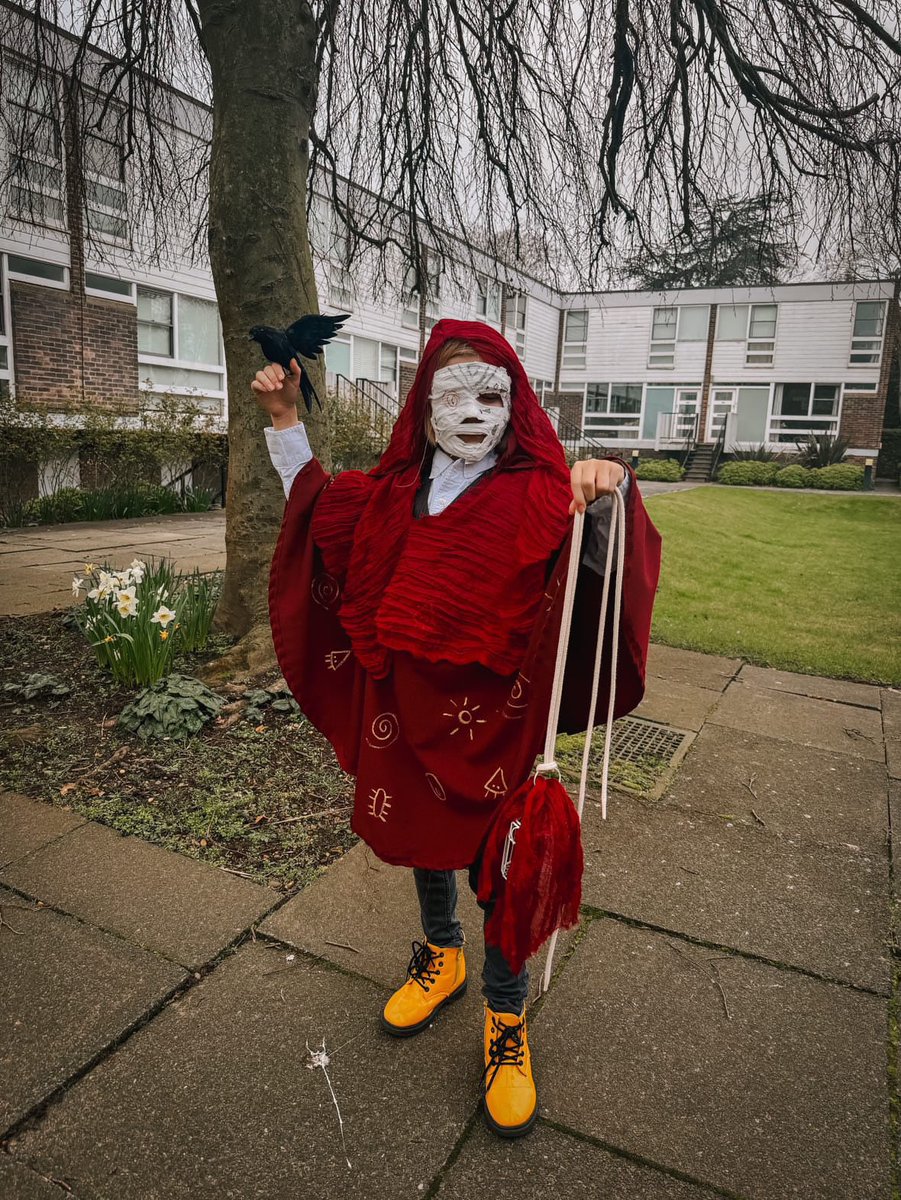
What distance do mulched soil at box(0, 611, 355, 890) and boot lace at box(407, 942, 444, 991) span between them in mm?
635

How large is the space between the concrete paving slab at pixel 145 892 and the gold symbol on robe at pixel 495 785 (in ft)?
3.34

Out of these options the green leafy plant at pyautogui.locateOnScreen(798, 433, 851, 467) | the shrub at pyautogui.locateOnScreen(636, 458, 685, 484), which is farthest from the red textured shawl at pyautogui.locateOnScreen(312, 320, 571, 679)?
the green leafy plant at pyautogui.locateOnScreen(798, 433, 851, 467)

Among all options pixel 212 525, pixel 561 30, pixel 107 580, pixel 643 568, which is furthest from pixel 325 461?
pixel 212 525

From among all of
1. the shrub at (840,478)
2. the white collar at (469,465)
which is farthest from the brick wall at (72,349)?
the shrub at (840,478)

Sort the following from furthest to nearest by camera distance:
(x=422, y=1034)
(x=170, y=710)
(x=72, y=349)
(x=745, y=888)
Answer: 1. (x=72, y=349)
2. (x=170, y=710)
3. (x=745, y=888)
4. (x=422, y=1034)

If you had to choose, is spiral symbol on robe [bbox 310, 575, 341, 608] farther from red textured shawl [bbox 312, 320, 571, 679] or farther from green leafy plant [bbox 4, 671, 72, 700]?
green leafy plant [bbox 4, 671, 72, 700]

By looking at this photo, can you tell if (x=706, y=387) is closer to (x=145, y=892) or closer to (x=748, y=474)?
(x=748, y=474)

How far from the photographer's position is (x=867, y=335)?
28797mm

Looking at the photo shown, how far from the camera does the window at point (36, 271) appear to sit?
478 inches

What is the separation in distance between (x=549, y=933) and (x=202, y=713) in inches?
100

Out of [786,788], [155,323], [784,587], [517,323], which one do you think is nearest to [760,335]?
[517,323]

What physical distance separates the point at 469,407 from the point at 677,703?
325cm

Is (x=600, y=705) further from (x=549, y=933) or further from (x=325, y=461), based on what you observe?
(x=325, y=461)

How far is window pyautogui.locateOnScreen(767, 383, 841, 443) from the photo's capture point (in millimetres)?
29438
